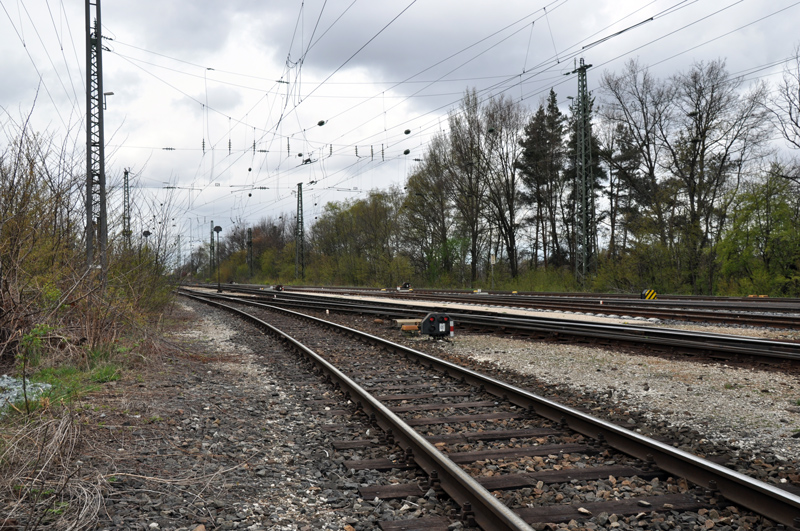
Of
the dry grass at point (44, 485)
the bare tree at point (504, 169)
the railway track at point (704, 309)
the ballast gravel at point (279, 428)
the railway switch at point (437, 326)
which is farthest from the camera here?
the bare tree at point (504, 169)

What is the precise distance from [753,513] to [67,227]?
9.32 metres

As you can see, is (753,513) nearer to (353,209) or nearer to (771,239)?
(771,239)

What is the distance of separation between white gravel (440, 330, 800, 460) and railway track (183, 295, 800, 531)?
3.99 feet

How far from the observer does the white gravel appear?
5645mm

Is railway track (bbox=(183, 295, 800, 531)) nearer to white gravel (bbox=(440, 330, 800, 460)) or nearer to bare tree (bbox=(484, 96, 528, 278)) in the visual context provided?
white gravel (bbox=(440, 330, 800, 460))

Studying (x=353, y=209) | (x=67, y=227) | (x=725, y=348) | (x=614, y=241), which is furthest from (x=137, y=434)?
(x=353, y=209)

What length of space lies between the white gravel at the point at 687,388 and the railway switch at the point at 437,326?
1682 mm

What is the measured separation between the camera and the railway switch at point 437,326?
13383 mm

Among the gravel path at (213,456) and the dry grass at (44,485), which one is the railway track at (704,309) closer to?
the gravel path at (213,456)

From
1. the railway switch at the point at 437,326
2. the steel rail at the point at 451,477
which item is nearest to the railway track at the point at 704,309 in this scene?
the railway switch at the point at 437,326

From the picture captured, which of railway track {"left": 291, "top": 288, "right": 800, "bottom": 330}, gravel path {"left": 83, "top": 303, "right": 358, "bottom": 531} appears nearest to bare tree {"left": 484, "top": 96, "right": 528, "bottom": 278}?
railway track {"left": 291, "top": 288, "right": 800, "bottom": 330}

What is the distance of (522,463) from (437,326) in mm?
8699

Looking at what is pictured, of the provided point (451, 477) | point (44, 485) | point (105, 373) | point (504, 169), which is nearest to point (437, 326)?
point (105, 373)

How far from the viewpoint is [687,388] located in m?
7.54
